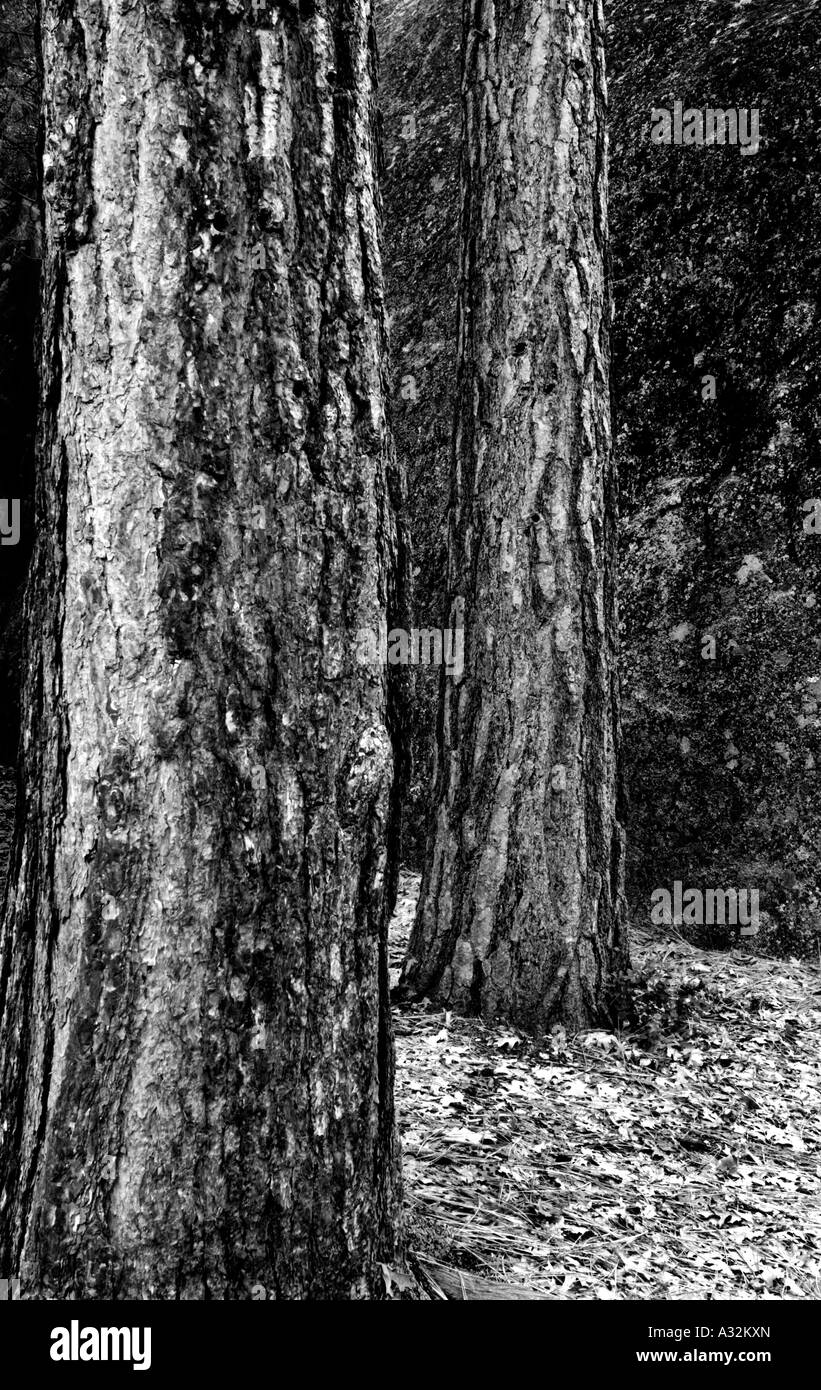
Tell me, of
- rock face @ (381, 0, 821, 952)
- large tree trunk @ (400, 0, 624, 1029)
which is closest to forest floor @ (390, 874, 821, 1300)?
large tree trunk @ (400, 0, 624, 1029)

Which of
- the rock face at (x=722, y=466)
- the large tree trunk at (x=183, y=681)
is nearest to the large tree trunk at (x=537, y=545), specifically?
the rock face at (x=722, y=466)

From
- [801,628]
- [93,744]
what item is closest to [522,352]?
[801,628]

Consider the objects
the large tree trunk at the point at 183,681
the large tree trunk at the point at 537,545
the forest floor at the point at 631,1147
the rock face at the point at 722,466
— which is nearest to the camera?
the large tree trunk at the point at 183,681

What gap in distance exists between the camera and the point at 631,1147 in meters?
3.10

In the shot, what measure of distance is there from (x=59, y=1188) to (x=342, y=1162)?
0.45 meters

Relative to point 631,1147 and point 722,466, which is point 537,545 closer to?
point 722,466

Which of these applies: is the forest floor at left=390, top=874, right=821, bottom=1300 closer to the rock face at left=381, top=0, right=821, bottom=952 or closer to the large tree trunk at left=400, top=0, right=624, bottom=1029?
the large tree trunk at left=400, top=0, right=624, bottom=1029

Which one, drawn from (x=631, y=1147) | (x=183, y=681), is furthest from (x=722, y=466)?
(x=183, y=681)

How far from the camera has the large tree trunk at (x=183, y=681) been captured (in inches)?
64.9

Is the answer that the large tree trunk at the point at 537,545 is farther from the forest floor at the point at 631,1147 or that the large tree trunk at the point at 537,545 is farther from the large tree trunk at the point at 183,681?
the large tree trunk at the point at 183,681

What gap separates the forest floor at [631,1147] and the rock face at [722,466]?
75 centimetres

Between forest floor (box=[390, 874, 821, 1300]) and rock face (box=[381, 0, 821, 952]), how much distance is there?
75cm

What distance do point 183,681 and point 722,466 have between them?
4.00 m

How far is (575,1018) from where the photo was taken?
3707 millimetres
